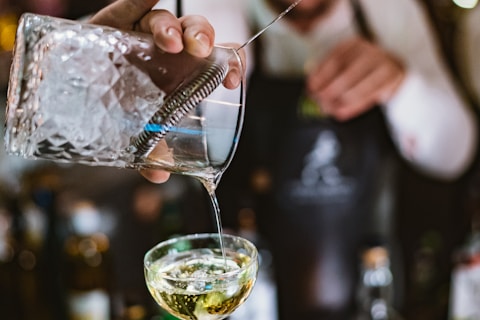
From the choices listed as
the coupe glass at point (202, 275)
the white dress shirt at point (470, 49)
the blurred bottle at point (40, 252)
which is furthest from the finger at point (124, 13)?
the white dress shirt at point (470, 49)

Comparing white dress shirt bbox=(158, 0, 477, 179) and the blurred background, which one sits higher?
white dress shirt bbox=(158, 0, 477, 179)

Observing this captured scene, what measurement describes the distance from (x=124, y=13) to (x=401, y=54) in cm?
107

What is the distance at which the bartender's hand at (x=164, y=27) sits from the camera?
1.86ft

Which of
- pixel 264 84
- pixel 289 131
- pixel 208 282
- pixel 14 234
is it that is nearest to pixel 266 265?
pixel 289 131

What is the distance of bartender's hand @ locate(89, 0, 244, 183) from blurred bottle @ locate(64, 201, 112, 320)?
628mm

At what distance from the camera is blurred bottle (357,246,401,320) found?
51.8 inches

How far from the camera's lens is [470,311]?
1.46 m

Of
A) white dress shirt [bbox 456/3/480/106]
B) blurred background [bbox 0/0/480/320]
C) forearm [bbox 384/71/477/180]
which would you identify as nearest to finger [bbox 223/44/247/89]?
blurred background [bbox 0/0/480/320]

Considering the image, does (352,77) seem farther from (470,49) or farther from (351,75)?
(470,49)

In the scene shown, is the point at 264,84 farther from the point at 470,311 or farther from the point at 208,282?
the point at 208,282

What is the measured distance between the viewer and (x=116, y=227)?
1660 millimetres

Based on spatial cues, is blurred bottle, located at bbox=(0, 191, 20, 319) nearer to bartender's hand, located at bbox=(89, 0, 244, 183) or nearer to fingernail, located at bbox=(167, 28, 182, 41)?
bartender's hand, located at bbox=(89, 0, 244, 183)

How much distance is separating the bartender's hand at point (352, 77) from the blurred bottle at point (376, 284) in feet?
1.21

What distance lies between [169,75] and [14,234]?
87cm
